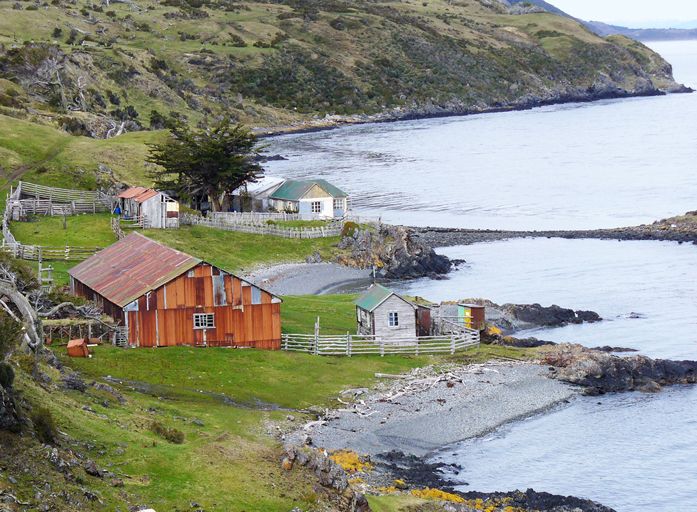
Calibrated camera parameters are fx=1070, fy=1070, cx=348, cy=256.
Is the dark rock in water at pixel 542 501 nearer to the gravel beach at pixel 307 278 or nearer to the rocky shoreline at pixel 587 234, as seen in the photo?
the gravel beach at pixel 307 278

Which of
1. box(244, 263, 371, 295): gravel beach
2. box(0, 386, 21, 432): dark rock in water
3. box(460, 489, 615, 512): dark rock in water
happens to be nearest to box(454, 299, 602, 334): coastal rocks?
box(244, 263, 371, 295): gravel beach

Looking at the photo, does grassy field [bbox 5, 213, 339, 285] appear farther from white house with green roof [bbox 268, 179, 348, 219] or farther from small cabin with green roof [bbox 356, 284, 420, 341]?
small cabin with green roof [bbox 356, 284, 420, 341]

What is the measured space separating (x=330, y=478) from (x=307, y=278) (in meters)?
47.4

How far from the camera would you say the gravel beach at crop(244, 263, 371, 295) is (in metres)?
73.6

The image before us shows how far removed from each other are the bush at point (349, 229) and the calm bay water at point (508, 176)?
77.6 feet

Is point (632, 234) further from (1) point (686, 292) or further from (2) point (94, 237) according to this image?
(2) point (94, 237)

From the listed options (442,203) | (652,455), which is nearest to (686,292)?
(652,455)

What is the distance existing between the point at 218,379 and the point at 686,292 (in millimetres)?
45515

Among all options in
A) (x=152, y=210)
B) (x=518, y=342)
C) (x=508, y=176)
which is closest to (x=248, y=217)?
(x=152, y=210)

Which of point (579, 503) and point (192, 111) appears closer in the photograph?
point (579, 503)

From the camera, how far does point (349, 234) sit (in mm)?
88438

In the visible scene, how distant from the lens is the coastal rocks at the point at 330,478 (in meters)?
30.2

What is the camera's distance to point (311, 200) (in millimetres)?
94188

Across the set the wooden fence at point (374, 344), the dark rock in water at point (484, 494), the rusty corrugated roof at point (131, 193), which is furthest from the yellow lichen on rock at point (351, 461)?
the rusty corrugated roof at point (131, 193)
